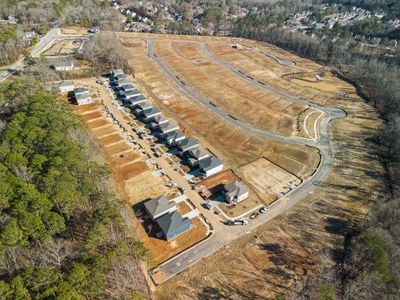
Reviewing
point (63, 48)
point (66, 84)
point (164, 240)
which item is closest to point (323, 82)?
point (164, 240)

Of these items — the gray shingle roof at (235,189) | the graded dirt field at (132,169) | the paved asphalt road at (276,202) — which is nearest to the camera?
the paved asphalt road at (276,202)

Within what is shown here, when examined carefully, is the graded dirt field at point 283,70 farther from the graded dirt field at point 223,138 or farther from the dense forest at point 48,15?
the dense forest at point 48,15

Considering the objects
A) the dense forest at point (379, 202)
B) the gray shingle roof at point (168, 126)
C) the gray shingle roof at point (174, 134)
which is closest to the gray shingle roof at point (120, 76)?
the gray shingle roof at point (168, 126)

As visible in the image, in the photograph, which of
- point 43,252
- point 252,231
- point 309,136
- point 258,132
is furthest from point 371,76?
point 43,252

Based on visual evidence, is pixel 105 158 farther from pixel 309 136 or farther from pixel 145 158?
pixel 309 136

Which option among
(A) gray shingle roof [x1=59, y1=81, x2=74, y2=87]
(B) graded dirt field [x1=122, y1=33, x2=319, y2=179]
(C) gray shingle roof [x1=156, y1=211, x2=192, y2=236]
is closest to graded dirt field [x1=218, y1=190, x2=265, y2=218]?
(C) gray shingle roof [x1=156, y1=211, x2=192, y2=236]
